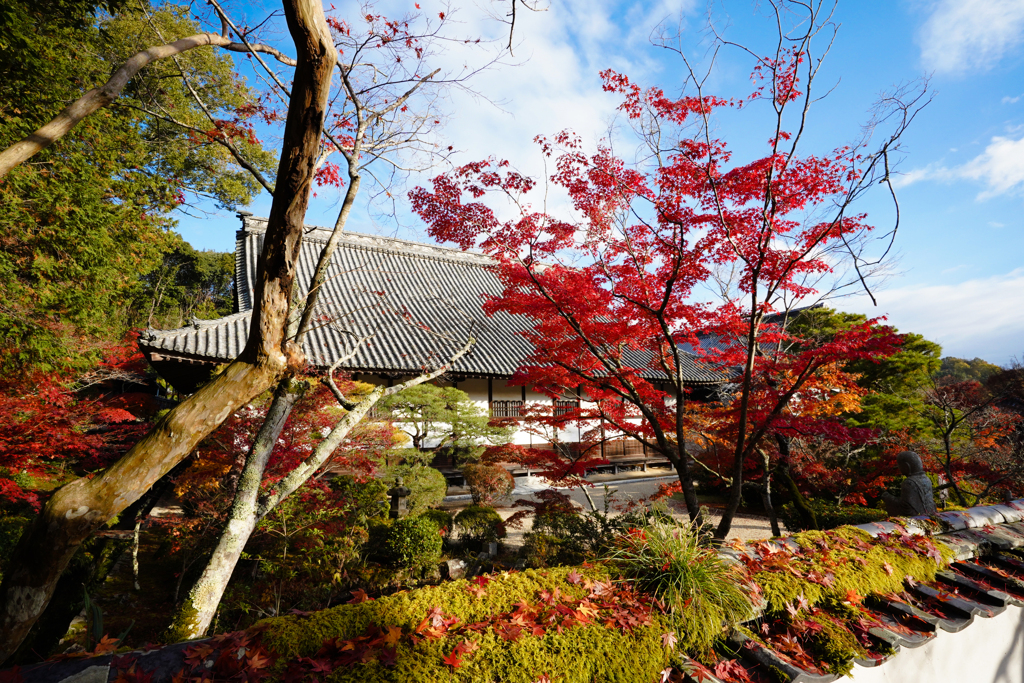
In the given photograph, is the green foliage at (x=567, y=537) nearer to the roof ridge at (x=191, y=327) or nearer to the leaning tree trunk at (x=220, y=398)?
the leaning tree trunk at (x=220, y=398)

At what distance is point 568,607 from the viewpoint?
2.04 metres

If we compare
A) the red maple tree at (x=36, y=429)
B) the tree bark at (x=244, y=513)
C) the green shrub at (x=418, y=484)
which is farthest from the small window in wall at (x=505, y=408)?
the tree bark at (x=244, y=513)

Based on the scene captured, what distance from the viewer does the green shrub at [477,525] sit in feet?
22.3

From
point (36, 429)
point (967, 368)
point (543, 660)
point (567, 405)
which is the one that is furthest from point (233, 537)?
point (967, 368)

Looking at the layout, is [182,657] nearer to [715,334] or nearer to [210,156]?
[715,334]

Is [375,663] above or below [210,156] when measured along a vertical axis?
below

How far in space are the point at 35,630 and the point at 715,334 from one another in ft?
27.9

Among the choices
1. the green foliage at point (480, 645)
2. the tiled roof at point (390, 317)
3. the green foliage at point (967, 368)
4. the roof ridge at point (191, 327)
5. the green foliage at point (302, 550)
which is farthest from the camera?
the green foliage at point (967, 368)

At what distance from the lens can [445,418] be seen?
28.2 feet

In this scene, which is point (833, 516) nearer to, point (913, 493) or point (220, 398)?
point (913, 493)

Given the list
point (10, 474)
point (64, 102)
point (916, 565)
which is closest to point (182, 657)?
point (916, 565)

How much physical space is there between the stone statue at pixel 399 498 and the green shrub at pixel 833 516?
20.5 ft

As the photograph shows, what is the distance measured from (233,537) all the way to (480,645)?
220cm

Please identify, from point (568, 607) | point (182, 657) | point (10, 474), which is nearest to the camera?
point (182, 657)
